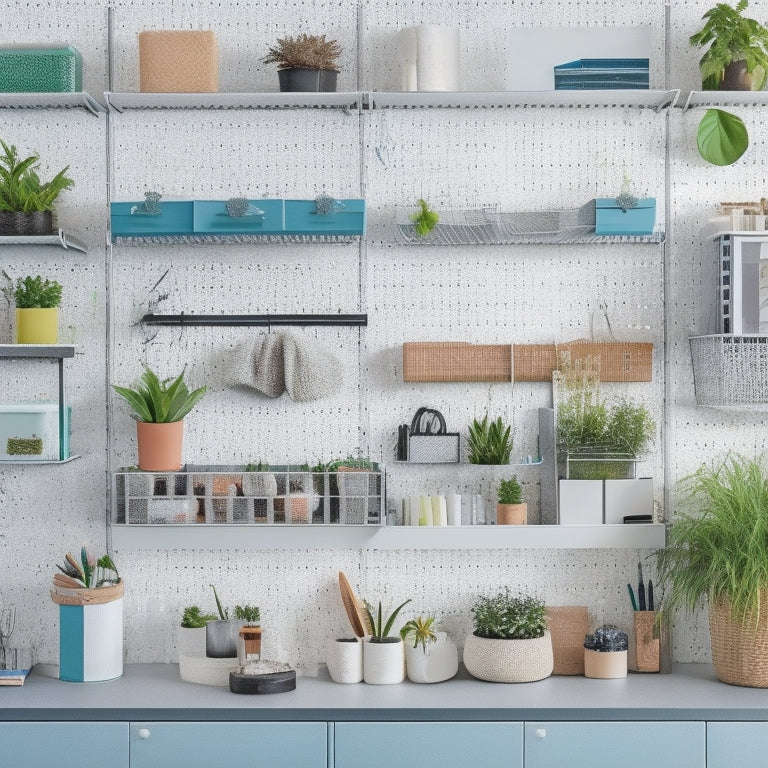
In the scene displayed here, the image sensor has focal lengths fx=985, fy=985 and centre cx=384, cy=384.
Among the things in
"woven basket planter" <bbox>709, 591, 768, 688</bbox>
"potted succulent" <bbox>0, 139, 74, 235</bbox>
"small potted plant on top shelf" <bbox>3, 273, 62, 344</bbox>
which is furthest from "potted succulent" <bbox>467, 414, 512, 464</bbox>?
"potted succulent" <bbox>0, 139, 74, 235</bbox>

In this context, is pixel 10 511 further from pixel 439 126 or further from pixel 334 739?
pixel 439 126

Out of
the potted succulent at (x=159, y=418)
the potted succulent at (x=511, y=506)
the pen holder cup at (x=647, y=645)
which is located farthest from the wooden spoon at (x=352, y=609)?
the pen holder cup at (x=647, y=645)

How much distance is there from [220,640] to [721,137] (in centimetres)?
190

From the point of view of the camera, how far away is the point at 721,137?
267 centimetres

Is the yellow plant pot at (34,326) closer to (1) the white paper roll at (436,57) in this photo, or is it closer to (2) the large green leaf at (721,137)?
(1) the white paper roll at (436,57)

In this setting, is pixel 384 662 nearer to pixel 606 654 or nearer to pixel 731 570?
pixel 606 654

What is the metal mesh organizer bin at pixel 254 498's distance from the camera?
8.57 feet

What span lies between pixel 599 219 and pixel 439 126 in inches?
21.3

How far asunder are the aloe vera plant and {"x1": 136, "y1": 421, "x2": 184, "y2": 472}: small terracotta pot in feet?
0.06

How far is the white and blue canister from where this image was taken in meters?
2.54

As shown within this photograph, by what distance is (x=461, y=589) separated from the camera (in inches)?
109

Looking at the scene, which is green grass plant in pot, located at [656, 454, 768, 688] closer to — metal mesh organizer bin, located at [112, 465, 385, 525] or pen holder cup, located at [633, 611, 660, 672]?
pen holder cup, located at [633, 611, 660, 672]

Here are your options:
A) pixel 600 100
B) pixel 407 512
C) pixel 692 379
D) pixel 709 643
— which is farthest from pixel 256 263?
pixel 709 643

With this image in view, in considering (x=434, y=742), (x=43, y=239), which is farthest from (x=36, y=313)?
(x=434, y=742)
